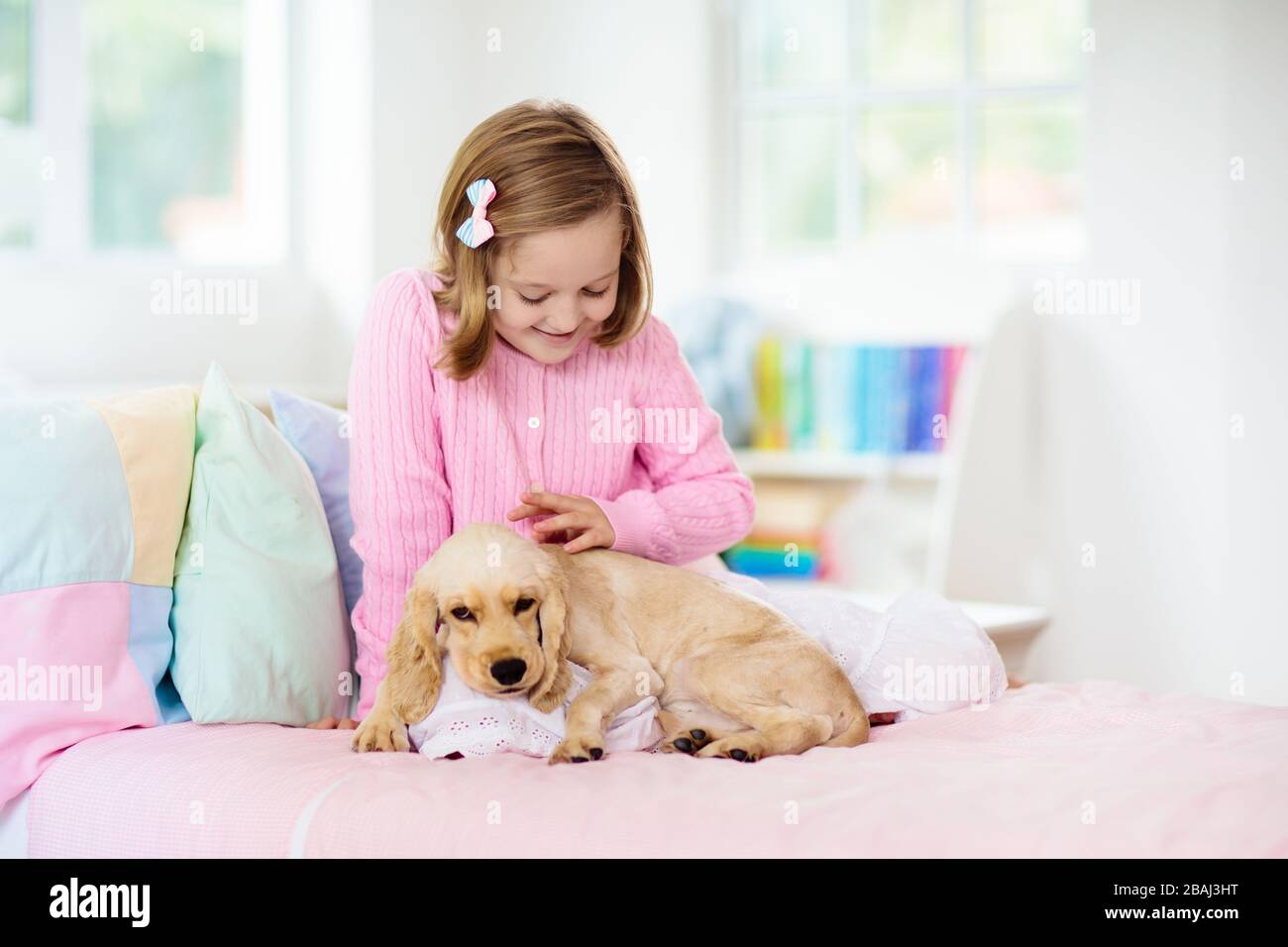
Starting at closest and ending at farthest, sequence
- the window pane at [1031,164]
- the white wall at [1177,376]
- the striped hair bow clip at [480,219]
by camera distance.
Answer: the striped hair bow clip at [480,219]
the white wall at [1177,376]
the window pane at [1031,164]

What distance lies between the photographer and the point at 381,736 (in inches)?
63.4

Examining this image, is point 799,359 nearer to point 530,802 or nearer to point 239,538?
point 239,538

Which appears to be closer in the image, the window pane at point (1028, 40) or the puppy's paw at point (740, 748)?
the puppy's paw at point (740, 748)

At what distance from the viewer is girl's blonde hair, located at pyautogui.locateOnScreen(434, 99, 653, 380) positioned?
1.77m

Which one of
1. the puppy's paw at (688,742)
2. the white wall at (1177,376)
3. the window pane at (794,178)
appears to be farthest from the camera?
the window pane at (794,178)

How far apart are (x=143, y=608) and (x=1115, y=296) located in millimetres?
2791

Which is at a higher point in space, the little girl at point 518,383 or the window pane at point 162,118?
the window pane at point 162,118

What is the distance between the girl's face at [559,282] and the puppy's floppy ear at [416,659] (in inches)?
16.9

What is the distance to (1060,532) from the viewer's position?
3.74 m

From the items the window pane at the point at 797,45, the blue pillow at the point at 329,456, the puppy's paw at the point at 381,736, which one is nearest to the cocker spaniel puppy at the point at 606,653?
the puppy's paw at the point at 381,736

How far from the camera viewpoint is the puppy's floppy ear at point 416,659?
158cm

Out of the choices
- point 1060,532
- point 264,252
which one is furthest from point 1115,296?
point 264,252

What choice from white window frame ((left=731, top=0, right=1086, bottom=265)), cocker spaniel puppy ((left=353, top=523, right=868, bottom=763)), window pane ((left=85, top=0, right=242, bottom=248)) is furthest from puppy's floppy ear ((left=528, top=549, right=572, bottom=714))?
white window frame ((left=731, top=0, right=1086, bottom=265))

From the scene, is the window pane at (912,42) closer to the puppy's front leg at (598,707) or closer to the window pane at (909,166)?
the window pane at (909,166)
